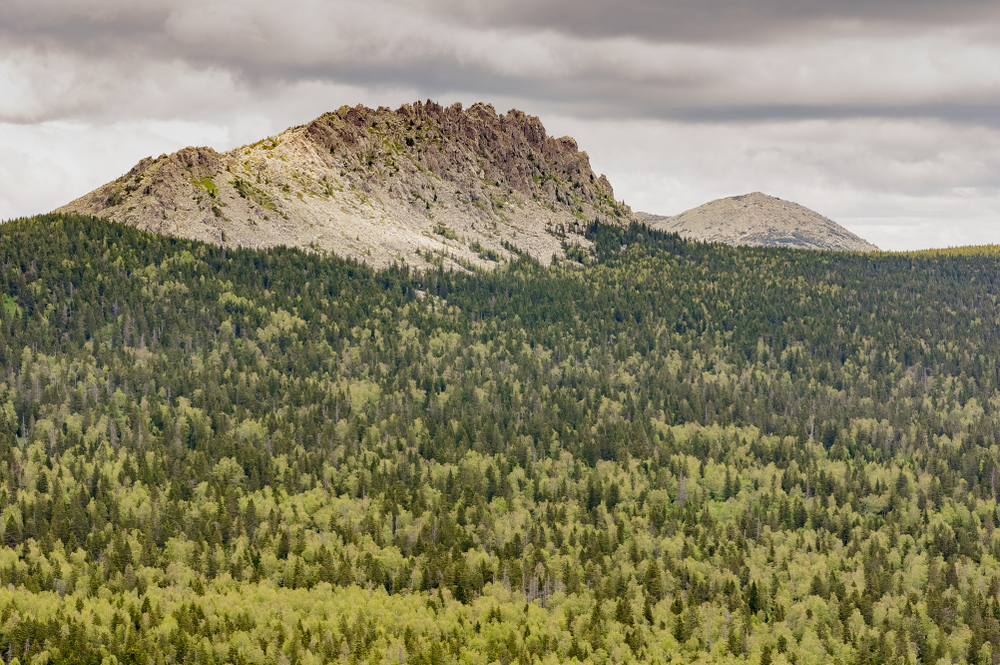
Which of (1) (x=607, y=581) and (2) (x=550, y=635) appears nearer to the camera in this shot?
(2) (x=550, y=635)

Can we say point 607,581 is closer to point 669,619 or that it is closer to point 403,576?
point 669,619

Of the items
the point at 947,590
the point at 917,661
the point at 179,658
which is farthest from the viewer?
the point at 947,590

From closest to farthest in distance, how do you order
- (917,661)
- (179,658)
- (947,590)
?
(179,658)
(917,661)
(947,590)

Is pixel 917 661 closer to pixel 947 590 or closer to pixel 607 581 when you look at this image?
pixel 947 590

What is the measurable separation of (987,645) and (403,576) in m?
110

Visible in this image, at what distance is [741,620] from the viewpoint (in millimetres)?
183875

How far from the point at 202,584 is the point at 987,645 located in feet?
479

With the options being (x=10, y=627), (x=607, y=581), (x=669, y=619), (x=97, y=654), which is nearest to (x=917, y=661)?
(x=669, y=619)

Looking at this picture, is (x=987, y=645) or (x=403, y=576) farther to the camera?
(x=403, y=576)

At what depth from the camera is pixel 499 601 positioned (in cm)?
19025

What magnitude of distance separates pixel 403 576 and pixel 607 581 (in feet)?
136

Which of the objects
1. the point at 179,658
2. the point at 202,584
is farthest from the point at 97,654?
the point at 202,584

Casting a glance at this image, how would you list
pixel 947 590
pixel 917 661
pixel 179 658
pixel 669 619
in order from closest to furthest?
pixel 179 658, pixel 917 661, pixel 669 619, pixel 947 590

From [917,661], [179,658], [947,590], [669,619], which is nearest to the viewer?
[179,658]
